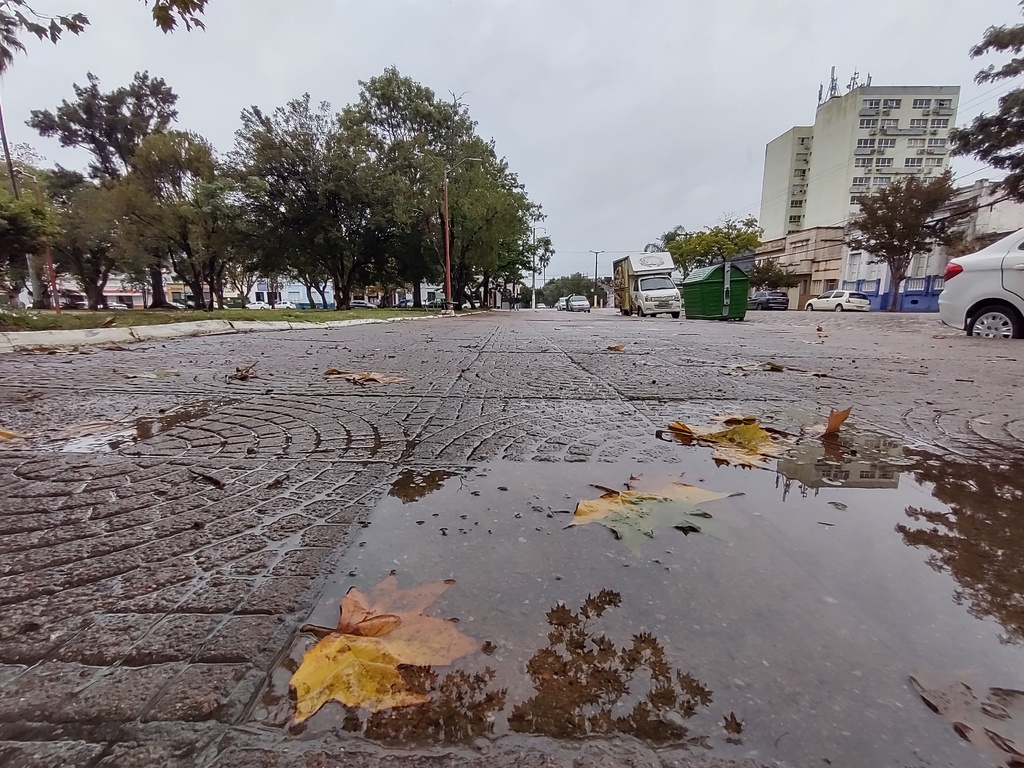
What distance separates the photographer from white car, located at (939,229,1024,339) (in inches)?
292

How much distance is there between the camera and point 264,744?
0.75 meters

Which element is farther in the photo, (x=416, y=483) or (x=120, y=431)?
(x=120, y=431)

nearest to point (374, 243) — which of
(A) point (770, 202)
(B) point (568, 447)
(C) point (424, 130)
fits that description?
(C) point (424, 130)

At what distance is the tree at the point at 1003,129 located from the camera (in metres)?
17.5

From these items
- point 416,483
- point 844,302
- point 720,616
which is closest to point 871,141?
point 844,302

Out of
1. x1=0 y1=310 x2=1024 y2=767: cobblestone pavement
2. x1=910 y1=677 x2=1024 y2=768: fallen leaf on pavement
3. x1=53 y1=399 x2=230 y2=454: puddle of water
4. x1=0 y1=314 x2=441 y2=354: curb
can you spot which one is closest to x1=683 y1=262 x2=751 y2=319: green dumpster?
x1=0 y1=310 x2=1024 y2=767: cobblestone pavement

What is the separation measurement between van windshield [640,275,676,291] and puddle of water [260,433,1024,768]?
23.7 metres

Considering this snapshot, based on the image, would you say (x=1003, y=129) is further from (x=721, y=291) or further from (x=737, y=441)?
(x=737, y=441)

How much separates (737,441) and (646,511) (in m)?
0.93

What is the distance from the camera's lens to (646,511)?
1535 mm

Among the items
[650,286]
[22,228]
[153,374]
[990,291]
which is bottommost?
[153,374]

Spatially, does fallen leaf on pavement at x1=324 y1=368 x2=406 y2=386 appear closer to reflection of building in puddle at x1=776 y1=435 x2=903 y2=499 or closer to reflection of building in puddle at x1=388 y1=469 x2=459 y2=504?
reflection of building in puddle at x1=388 y1=469 x2=459 y2=504

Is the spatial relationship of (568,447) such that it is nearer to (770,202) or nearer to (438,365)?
(438,365)

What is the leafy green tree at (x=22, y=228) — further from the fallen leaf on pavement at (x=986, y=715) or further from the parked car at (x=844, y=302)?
the parked car at (x=844, y=302)
